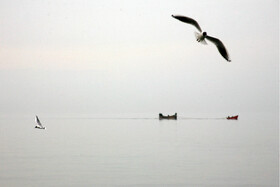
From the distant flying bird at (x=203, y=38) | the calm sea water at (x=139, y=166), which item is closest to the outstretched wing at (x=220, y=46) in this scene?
the distant flying bird at (x=203, y=38)

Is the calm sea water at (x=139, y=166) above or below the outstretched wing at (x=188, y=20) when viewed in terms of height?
above

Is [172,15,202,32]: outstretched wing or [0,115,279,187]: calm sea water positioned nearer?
[172,15,202,32]: outstretched wing

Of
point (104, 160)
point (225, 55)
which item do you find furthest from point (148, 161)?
point (225, 55)

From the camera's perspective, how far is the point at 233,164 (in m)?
44.0

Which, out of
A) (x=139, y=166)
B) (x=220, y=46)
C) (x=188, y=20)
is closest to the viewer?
(x=188, y=20)

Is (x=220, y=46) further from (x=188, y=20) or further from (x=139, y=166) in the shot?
(x=139, y=166)

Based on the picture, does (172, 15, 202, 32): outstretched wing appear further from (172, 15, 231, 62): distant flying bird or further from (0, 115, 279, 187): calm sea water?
(0, 115, 279, 187): calm sea water

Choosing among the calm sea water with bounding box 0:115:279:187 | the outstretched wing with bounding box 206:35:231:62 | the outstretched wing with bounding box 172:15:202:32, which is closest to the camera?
the outstretched wing with bounding box 172:15:202:32

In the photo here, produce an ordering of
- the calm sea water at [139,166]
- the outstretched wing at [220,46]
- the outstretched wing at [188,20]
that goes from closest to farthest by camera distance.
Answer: the outstretched wing at [188,20], the outstretched wing at [220,46], the calm sea water at [139,166]

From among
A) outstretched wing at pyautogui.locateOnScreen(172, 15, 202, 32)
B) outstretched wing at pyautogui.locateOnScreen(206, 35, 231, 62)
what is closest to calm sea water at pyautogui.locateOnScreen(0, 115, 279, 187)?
outstretched wing at pyautogui.locateOnScreen(206, 35, 231, 62)

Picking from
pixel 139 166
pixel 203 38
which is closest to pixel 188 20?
pixel 203 38

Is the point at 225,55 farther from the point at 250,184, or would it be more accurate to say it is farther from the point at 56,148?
the point at 56,148

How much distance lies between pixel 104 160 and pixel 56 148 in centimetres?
1471

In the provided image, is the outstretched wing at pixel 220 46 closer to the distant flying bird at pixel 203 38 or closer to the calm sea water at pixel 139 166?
the distant flying bird at pixel 203 38
